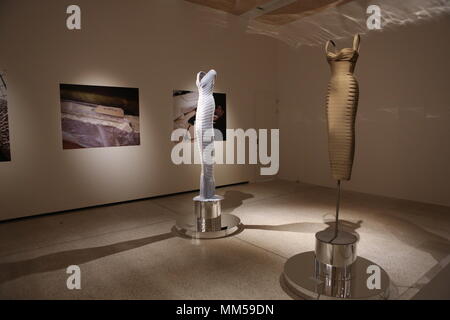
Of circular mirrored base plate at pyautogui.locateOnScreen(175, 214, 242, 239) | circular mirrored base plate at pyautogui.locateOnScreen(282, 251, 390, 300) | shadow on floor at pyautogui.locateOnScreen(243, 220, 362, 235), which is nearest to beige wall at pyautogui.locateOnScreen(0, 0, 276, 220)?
circular mirrored base plate at pyautogui.locateOnScreen(175, 214, 242, 239)

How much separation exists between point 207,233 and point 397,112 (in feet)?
13.3

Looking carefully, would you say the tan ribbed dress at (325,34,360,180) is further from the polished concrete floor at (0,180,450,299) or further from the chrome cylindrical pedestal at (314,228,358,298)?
the polished concrete floor at (0,180,450,299)

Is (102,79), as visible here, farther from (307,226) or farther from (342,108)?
(342,108)

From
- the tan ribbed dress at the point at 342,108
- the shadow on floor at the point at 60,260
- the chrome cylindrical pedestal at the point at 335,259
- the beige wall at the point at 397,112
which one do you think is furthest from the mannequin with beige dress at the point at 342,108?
the beige wall at the point at 397,112

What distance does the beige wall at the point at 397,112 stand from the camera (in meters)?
4.95

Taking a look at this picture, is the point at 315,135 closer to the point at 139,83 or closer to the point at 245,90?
the point at 245,90

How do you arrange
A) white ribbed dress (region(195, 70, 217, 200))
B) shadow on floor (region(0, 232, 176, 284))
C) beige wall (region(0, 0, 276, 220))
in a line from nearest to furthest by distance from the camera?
shadow on floor (region(0, 232, 176, 284))
white ribbed dress (region(195, 70, 217, 200))
beige wall (region(0, 0, 276, 220))

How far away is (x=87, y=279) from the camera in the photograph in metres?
2.62

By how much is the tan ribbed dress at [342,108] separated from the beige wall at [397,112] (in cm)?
357

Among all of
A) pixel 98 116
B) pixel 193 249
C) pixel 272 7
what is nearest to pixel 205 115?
pixel 193 249

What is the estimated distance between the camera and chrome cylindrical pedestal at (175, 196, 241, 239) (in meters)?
3.62

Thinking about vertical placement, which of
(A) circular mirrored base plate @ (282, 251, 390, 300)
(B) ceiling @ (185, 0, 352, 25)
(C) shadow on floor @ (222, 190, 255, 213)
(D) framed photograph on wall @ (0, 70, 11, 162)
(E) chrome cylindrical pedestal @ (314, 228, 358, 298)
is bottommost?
(C) shadow on floor @ (222, 190, 255, 213)

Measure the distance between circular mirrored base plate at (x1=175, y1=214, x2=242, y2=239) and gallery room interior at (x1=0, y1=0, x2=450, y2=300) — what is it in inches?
1.0

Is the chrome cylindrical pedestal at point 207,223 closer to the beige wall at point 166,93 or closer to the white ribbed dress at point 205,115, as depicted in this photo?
the white ribbed dress at point 205,115
